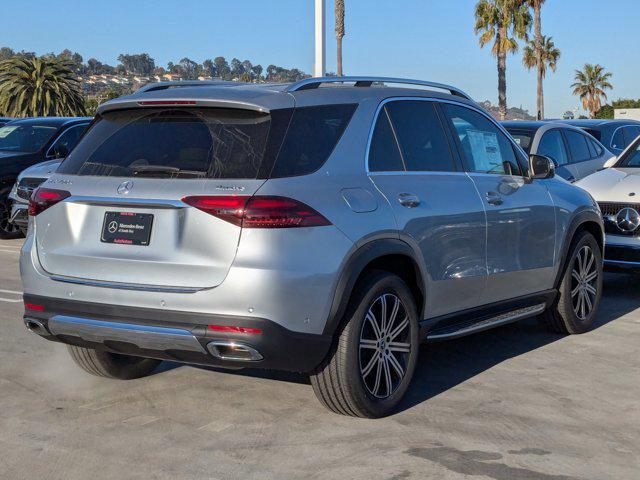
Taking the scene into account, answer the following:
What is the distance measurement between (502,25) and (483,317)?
49.7 meters

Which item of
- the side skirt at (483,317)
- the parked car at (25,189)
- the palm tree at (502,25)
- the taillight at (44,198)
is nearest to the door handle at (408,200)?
the side skirt at (483,317)

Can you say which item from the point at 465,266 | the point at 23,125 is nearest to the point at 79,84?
the point at 23,125

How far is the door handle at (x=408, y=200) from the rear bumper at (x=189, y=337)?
1.03 m

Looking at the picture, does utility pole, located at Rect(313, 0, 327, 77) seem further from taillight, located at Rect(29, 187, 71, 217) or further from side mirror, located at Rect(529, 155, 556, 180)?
taillight, located at Rect(29, 187, 71, 217)

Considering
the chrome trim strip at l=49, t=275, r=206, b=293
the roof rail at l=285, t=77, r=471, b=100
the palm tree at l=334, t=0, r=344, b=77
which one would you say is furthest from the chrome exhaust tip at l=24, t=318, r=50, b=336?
the palm tree at l=334, t=0, r=344, b=77

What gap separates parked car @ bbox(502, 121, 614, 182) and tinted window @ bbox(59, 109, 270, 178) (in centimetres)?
700

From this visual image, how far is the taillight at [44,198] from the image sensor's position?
205 inches

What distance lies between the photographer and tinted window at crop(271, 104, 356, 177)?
16.0 ft

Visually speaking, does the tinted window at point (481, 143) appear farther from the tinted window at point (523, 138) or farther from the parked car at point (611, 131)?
the parked car at point (611, 131)

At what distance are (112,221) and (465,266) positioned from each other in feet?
7.20

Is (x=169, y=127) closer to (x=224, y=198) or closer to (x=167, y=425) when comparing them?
(x=224, y=198)

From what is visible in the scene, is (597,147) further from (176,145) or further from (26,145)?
(176,145)

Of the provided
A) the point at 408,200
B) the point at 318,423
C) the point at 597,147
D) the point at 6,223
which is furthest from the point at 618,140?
the point at 318,423

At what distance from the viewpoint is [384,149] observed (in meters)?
5.55
